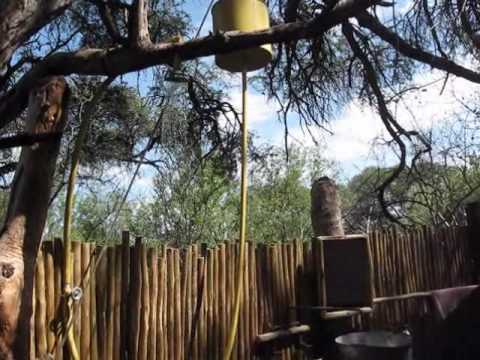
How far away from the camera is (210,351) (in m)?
4.20

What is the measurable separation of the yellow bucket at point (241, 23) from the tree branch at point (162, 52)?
156mm

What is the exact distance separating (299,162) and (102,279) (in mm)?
17588

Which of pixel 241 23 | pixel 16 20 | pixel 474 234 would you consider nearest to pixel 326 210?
pixel 474 234

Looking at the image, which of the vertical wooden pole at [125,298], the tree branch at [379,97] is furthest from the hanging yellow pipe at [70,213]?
the tree branch at [379,97]

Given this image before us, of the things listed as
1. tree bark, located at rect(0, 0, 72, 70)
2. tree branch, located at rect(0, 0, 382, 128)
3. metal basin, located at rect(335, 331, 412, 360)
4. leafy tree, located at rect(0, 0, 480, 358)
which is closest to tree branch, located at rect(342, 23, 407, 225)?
leafy tree, located at rect(0, 0, 480, 358)

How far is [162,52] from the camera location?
2734 millimetres

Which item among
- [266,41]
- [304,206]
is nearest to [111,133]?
[266,41]

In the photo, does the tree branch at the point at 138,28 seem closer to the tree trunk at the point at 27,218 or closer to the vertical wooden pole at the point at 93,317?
the tree trunk at the point at 27,218

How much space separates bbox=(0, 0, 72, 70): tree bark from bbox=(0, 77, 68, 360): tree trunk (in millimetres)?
197

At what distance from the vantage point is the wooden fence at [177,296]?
3137 mm

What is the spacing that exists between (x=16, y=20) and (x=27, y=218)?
2.57 feet

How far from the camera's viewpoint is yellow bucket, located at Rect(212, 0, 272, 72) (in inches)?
114

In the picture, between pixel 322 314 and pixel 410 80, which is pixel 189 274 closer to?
pixel 322 314

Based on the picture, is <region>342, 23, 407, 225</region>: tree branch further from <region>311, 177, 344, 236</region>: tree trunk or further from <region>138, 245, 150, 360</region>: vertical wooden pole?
<region>138, 245, 150, 360</region>: vertical wooden pole
